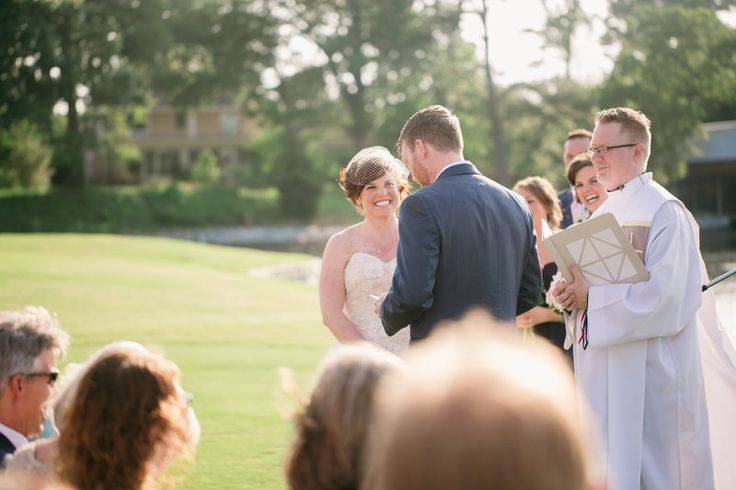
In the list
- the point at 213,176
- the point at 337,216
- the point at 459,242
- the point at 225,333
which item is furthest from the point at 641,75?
the point at 459,242

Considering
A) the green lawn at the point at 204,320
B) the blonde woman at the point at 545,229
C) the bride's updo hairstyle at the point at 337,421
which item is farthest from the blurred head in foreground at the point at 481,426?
the blonde woman at the point at 545,229

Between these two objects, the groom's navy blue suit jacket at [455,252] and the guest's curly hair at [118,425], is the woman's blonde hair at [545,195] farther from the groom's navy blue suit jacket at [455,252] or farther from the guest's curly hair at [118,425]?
the guest's curly hair at [118,425]

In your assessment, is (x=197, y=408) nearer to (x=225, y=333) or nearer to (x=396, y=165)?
(x=396, y=165)

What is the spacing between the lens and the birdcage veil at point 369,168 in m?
5.43

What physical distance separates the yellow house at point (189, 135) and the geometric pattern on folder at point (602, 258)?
75.7 meters

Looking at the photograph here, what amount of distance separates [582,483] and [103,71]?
4505 centimetres

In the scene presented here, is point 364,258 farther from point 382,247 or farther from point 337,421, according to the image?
point 337,421

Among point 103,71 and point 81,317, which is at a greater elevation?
point 103,71

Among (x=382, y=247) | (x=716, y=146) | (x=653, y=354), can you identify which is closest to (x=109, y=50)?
(x=716, y=146)

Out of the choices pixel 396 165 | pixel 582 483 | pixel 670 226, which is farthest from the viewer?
pixel 396 165

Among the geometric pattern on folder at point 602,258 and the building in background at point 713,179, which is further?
the building in background at point 713,179

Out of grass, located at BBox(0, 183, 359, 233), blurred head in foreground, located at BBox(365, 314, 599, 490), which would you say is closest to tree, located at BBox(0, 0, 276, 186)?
grass, located at BBox(0, 183, 359, 233)

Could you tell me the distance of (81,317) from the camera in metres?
15.4

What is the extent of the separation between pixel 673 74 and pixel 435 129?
138 ft
